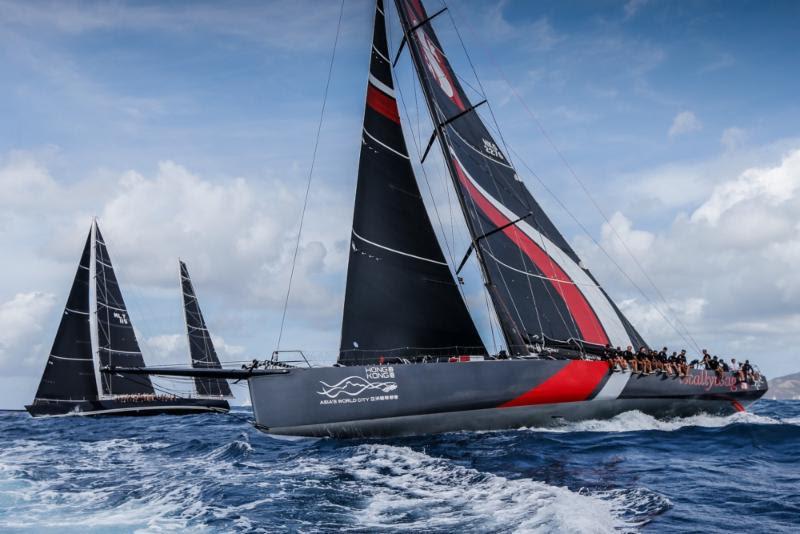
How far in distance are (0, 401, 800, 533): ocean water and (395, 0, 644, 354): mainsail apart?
11.9 ft

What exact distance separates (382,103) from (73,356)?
31.5 meters

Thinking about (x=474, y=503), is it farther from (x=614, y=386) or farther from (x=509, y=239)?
(x=509, y=239)

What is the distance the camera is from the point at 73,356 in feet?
133

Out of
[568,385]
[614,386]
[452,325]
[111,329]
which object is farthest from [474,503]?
[111,329]

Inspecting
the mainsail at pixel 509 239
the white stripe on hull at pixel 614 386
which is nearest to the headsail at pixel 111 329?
the mainsail at pixel 509 239

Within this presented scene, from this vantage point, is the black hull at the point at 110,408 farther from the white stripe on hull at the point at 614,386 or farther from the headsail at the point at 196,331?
the white stripe on hull at the point at 614,386

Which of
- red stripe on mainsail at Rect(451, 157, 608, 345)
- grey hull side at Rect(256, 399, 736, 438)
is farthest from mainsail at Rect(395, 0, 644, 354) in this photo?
→ grey hull side at Rect(256, 399, 736, 438)

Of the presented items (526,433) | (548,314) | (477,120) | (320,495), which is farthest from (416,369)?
(477,120)

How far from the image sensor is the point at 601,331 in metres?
19.7

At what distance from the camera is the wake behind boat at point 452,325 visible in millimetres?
13672

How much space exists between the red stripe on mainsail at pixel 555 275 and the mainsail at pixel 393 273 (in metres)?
2.13

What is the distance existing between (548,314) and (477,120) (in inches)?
278

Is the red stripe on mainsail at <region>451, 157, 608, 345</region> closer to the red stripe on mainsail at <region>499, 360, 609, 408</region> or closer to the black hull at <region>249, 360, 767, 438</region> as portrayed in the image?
the black hull at <region>249, 360, 767, 438</region>

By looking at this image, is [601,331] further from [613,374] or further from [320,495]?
[320,495]
